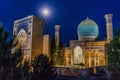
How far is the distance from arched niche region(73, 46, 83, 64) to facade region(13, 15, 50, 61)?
5.13 metres

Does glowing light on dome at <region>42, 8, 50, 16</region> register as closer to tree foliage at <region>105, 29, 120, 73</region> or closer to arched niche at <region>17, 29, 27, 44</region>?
arched niche at <region>17, 29, 27, 44</region>

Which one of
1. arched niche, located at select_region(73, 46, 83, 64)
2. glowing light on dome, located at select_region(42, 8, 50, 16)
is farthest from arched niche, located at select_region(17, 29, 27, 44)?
arched niche, located at select_region(73, 46, 83, 64)

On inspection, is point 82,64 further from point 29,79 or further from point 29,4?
point 29,79

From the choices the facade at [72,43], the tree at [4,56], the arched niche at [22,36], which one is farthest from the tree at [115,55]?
the arched niche at [22,36]

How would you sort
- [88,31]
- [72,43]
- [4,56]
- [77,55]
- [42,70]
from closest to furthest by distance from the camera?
1. [4,56]
2. [42,70]
3. [77,55]
4. [72,43]
5. [88,31]

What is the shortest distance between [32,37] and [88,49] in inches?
325

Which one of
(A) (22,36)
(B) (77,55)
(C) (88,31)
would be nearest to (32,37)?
(A) (22,36)

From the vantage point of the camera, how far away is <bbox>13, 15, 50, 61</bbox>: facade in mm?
22458

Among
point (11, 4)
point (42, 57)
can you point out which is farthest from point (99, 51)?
point (42, 57)

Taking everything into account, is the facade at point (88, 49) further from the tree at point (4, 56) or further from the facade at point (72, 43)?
the tree at point (4, 56)

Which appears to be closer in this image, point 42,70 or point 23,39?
point 42,70

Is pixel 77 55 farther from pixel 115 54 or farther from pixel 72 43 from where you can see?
pixel 115 54

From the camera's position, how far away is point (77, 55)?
26531 millimetres

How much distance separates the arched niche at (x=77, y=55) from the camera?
26094 millimetres
